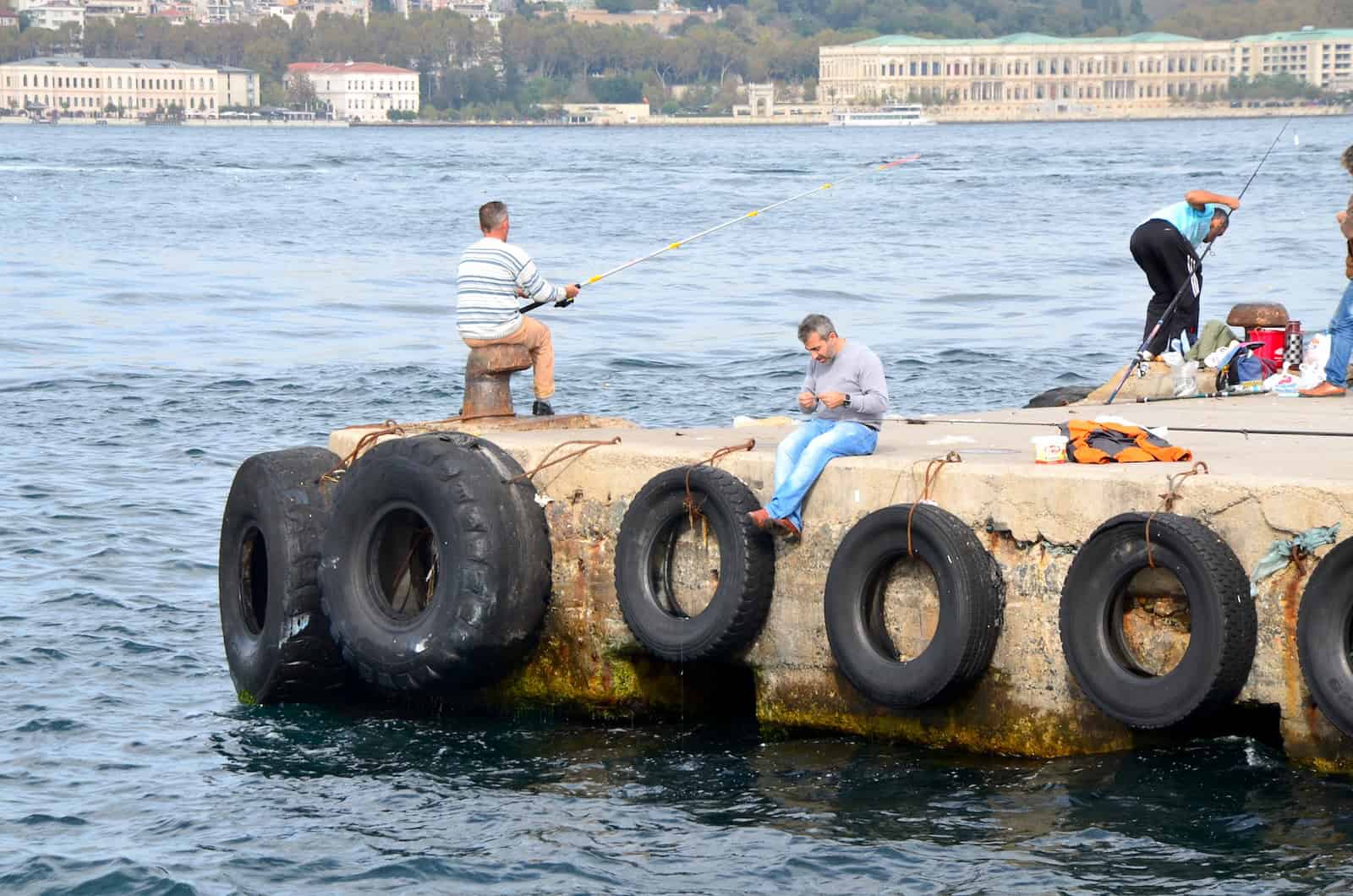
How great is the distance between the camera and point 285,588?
1092 cm

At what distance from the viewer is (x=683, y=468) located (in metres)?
9.96

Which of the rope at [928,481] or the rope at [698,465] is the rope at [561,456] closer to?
the rope at [698,465]

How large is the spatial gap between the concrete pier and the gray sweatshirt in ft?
0.87

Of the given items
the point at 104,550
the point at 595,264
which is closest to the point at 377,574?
the point at 104,550

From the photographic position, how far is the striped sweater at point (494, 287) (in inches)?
468

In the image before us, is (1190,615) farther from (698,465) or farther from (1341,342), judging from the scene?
(1341,342)

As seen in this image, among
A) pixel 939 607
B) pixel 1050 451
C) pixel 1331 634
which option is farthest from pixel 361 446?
pixel 1331 634

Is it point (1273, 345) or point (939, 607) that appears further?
point (1273, 345)

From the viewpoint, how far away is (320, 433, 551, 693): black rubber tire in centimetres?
1015

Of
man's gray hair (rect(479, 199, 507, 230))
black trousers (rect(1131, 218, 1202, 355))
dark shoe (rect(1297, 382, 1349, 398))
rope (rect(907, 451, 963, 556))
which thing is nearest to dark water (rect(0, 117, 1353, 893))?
rope (rect(907, 451, 963, 556))

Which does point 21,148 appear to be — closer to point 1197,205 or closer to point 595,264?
point 595,264

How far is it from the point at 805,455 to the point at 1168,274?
583cm

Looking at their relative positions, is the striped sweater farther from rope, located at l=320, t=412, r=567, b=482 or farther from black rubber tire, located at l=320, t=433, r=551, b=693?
black rubber tire, located at l=320, t=433, r=551, b=693

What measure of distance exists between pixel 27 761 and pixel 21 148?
118m
